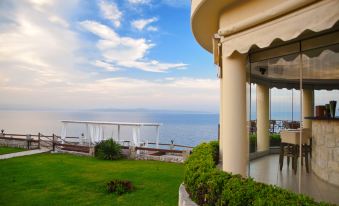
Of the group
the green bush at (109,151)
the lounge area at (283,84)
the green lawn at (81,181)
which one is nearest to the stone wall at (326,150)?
the lounge area at (283,84)

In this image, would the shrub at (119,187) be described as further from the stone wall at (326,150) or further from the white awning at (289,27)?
the white awning at (289,27)

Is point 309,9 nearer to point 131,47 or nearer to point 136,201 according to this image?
point 136,201

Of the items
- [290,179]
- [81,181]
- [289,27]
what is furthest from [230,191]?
[81,181]

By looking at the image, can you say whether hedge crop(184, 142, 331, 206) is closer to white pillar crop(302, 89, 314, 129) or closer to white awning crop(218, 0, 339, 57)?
white awning crop(218, 0, 339, 57)

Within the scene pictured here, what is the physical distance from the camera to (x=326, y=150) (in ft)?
22.7

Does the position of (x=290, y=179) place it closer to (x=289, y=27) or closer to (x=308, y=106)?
(x=308, y=106)

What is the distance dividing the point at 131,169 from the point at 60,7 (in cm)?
1139

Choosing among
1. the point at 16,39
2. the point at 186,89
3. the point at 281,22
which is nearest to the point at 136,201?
the point at 281,22

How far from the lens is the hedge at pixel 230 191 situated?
4293mm

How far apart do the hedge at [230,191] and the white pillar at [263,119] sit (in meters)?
2.74

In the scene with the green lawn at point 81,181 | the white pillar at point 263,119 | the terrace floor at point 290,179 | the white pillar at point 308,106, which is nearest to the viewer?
the terrace floor at point 290,179

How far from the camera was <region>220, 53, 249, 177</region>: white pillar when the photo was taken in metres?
6.45

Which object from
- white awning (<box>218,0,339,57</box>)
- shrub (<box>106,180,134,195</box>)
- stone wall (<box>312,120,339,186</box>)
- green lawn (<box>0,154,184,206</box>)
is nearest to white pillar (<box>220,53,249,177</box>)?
white awning (<box>218,0,339,57</box>)

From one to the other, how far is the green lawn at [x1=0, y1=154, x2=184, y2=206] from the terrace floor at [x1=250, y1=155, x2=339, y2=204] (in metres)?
2.96
